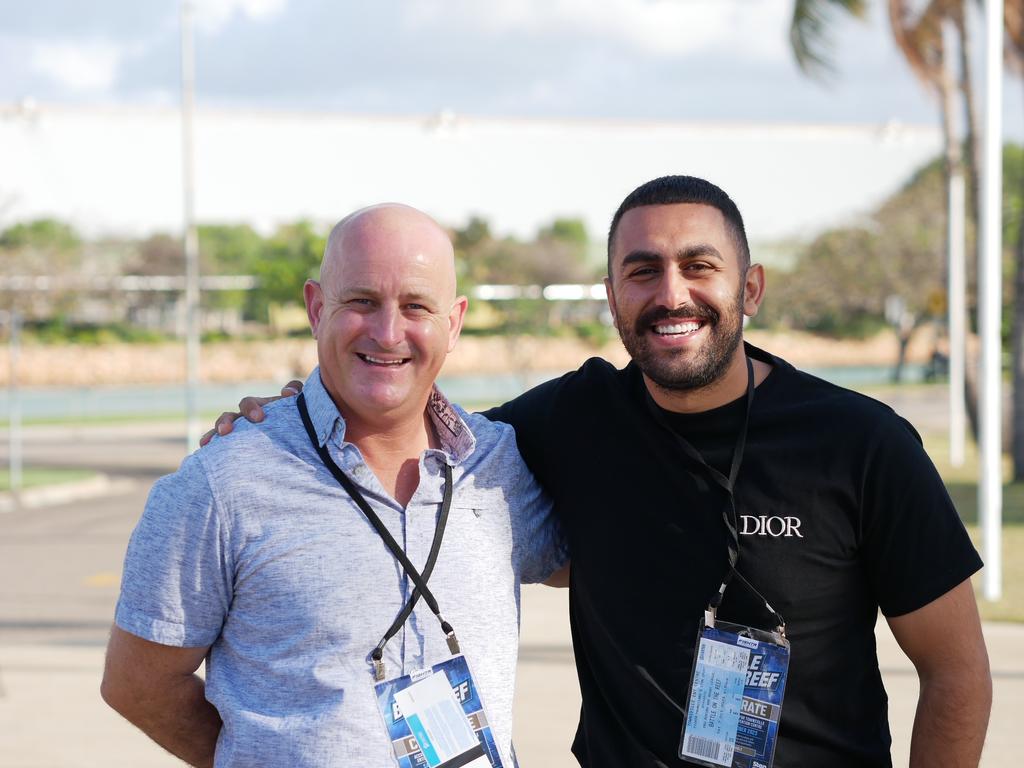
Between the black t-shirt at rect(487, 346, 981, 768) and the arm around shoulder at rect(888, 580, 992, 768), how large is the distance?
6 centimetres

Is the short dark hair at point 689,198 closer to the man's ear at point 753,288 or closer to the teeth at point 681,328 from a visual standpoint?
the man's ear at point 753,288

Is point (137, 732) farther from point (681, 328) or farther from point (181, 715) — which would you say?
point (681, 328)

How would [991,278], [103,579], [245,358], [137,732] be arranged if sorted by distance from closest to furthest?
1. [137,732]
2. [991,278]
3. [103,579]
4. [245,358]

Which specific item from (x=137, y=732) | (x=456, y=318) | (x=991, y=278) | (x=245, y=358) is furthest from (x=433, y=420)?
(x=245, y=358)

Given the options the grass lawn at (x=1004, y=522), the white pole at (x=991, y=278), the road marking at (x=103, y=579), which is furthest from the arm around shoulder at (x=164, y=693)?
the road marking at (x=103, y=579)

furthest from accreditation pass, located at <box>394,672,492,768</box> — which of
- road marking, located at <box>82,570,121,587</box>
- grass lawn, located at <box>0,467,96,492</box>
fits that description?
grass lawn, located at <box>0,467,96,492</box>

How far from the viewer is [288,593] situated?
2604 mm

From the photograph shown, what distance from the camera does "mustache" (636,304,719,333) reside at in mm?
2896

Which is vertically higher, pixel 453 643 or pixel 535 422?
pixel 535 422

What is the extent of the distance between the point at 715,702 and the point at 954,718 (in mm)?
505

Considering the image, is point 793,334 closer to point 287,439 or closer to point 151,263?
point 151,263

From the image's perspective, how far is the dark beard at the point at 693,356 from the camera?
2.88 metres

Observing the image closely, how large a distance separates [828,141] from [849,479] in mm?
71553

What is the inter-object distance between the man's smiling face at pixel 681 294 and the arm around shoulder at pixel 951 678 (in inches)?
26.6
